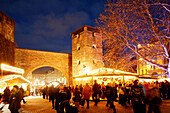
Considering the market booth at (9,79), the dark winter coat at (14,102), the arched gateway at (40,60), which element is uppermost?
the arched gateway at (40,60)

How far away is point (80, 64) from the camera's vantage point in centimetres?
2817

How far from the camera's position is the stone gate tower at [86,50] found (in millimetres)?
27312

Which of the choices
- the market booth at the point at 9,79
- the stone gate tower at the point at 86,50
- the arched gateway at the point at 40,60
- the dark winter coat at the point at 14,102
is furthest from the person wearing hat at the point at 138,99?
the arched gateway at the point at 40,60

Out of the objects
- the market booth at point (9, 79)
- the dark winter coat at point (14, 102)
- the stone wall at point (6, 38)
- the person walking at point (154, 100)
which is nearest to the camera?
the person walking at point (154, 100)

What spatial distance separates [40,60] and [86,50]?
324 inches

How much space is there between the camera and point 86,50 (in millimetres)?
27344

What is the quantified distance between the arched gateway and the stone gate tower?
2.19 metres

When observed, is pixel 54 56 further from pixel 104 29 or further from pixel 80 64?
pixel 104 29

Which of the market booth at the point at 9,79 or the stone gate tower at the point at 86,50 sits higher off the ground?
the stone gate tower at the point at 86,50

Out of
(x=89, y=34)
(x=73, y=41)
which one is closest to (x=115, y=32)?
(x=89, y=34)

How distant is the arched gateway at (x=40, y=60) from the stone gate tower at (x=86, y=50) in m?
2.19

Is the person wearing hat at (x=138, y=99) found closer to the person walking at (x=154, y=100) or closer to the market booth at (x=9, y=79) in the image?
Result: the person walking at (x=154, y=100)

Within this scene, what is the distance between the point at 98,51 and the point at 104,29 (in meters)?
13.6

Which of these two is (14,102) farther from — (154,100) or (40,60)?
(40,60)
